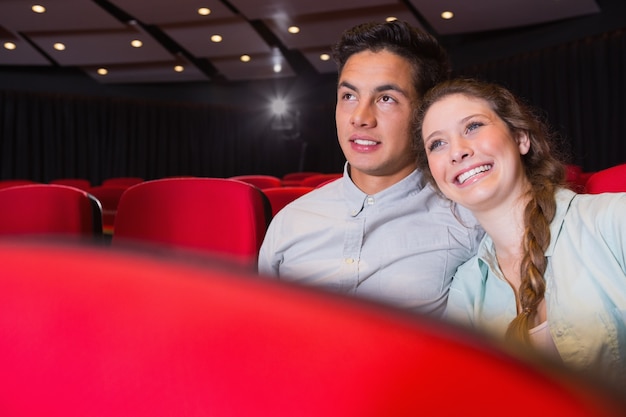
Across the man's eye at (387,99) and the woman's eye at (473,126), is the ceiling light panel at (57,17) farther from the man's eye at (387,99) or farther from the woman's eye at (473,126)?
the woman's eye at (473,126)

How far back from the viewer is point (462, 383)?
9.3 inches

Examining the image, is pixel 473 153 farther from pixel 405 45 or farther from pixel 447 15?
pixel 447 15

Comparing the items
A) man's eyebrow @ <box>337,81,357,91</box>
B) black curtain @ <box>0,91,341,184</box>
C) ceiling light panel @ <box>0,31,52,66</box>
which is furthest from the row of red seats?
black curtain @ <box>0,91,341,184</box>

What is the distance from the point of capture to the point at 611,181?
1728 mm

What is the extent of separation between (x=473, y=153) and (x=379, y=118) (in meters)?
0.41

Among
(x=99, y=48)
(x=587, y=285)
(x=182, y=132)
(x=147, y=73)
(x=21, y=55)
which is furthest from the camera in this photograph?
(x=182, y=132)

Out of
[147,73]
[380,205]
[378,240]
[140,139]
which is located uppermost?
[147,73]

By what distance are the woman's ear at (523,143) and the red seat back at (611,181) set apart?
1.31ft

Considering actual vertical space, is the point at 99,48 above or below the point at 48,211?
above

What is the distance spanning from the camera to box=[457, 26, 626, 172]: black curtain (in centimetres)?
768

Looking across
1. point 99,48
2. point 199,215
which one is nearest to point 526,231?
point 199,215

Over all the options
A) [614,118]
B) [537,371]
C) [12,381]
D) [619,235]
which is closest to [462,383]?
[537,371]

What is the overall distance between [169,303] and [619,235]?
1150mm

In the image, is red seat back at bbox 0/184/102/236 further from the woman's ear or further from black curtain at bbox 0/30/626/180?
black curtain at bbox 0/30/626/180
